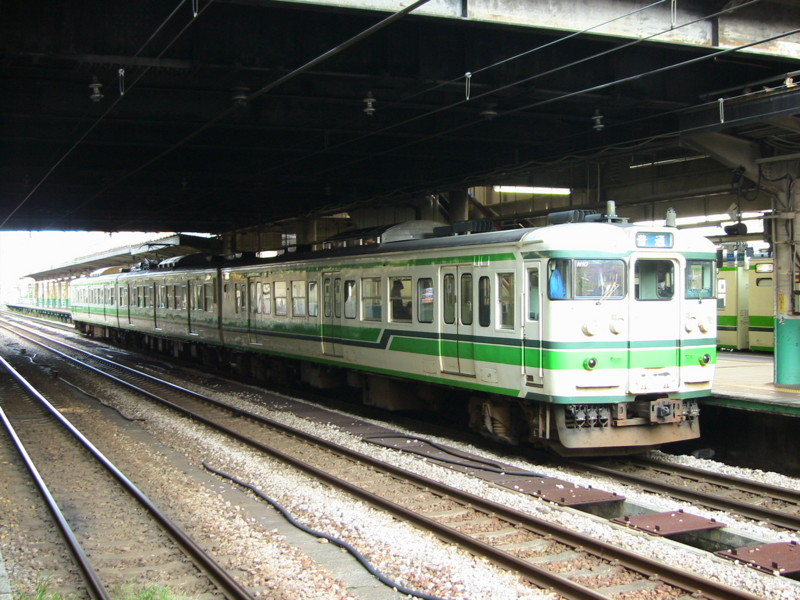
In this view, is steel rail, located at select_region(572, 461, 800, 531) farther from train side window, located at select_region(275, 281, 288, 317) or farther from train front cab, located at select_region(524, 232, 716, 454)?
train side window, located at select_region(275, 281, 288, 317)

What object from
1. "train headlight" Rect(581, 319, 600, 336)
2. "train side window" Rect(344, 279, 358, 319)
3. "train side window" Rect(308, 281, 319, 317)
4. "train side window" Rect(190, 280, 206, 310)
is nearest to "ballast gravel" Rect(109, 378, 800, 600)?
"train headlight" Rect(581, 319, 600, 336)

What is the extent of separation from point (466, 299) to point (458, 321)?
35 cm

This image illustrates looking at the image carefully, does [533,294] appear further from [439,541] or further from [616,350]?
[439,541]

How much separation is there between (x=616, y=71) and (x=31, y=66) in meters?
8.38

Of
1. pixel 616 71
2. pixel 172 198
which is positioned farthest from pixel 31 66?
pixel 172 198

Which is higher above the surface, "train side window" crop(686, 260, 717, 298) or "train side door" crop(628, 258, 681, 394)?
"train side window" crop(686, 260, 717, 298)

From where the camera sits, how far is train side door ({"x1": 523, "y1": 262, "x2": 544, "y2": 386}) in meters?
9.45

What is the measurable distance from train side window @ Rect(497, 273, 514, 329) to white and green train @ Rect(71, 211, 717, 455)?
19mm

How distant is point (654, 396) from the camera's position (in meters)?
9.84

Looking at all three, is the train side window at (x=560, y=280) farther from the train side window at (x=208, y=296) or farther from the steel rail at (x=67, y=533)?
the train side window at (x=208, y=296)

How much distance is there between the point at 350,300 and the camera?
1388cm

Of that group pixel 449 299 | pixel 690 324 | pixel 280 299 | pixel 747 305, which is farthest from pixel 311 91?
pixel 747 305

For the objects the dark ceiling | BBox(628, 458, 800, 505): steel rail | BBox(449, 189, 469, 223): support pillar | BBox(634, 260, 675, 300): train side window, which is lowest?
BBox(628, 458, 800, 505): steel rail

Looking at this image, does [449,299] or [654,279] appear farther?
[449,299]
